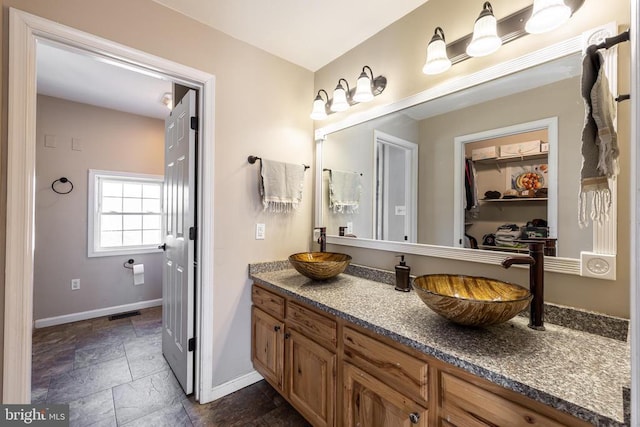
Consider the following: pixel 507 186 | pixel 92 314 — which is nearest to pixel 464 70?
pixel 507 186

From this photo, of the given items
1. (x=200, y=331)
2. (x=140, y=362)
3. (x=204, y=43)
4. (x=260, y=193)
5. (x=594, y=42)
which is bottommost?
(x=140, y=362)

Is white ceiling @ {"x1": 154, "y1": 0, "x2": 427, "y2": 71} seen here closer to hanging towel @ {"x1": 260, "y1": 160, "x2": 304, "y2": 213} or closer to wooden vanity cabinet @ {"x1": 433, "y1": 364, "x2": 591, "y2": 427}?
hanging towel @ {"x1": 260, "y1": 160, "x2": 304, "y2": 213}

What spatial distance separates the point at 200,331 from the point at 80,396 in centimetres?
97

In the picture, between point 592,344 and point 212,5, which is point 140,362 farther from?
point 592,344

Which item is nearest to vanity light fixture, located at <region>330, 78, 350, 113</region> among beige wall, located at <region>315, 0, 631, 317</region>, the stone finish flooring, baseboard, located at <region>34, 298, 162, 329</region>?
beige wall, located at <region>315, 0, 631, 317</region>

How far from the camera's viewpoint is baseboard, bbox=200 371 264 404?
6.02ft

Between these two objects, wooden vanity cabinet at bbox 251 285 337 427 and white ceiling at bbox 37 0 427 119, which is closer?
wooden vanity cabinet at bbox 251 285 337 427

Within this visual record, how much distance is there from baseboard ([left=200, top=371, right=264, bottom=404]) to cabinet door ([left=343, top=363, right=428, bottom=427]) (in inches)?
40.2

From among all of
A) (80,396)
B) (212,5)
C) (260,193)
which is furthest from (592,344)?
(80,396)

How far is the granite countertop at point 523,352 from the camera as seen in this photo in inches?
27.5

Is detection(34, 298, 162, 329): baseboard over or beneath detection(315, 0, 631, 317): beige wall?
beneath

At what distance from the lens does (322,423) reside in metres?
1.40

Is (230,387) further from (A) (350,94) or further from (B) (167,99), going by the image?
(B) (167,99)

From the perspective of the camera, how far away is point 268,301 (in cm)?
184
